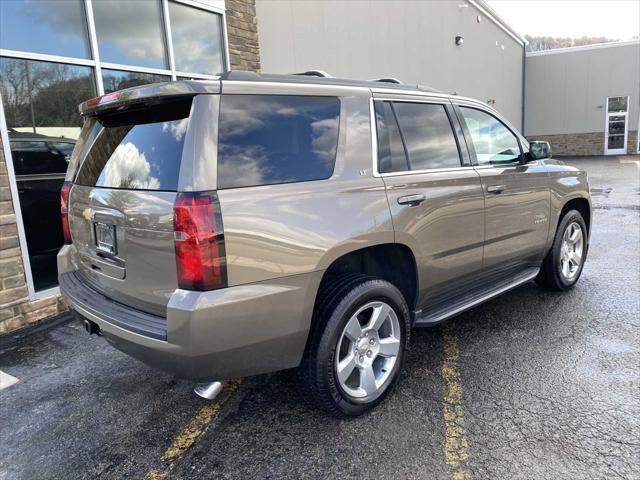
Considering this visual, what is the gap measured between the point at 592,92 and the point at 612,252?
23.1m

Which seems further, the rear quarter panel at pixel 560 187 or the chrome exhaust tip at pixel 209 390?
the rear quarter panel at pixel 560 187

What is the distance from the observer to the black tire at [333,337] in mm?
2795

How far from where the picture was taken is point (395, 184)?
3184mm

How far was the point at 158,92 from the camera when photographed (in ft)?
8.30

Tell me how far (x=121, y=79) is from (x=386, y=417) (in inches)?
206

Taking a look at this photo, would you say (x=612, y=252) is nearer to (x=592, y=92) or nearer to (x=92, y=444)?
(x=92, y=444)

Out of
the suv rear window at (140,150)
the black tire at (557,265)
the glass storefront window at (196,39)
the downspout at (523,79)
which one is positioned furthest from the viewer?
the downspout at (523,79)

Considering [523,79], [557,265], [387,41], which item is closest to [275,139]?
[557,265]

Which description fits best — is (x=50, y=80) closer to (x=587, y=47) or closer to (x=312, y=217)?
(x=312, y=217)

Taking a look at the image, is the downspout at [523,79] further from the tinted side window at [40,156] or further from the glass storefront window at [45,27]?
the tinted side window at [40,156]

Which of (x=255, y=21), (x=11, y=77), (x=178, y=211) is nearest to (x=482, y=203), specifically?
(x=178, y=211)

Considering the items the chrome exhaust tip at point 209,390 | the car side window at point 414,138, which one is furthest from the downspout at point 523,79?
the chrome exhaust tip at point 209,390

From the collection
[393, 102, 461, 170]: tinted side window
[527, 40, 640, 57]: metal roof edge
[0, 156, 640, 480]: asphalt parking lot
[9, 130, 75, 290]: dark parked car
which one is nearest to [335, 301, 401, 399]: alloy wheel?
[0, 156, 640, 480]: asphalt parking lot

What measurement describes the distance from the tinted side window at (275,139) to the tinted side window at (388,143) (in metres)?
0.36
